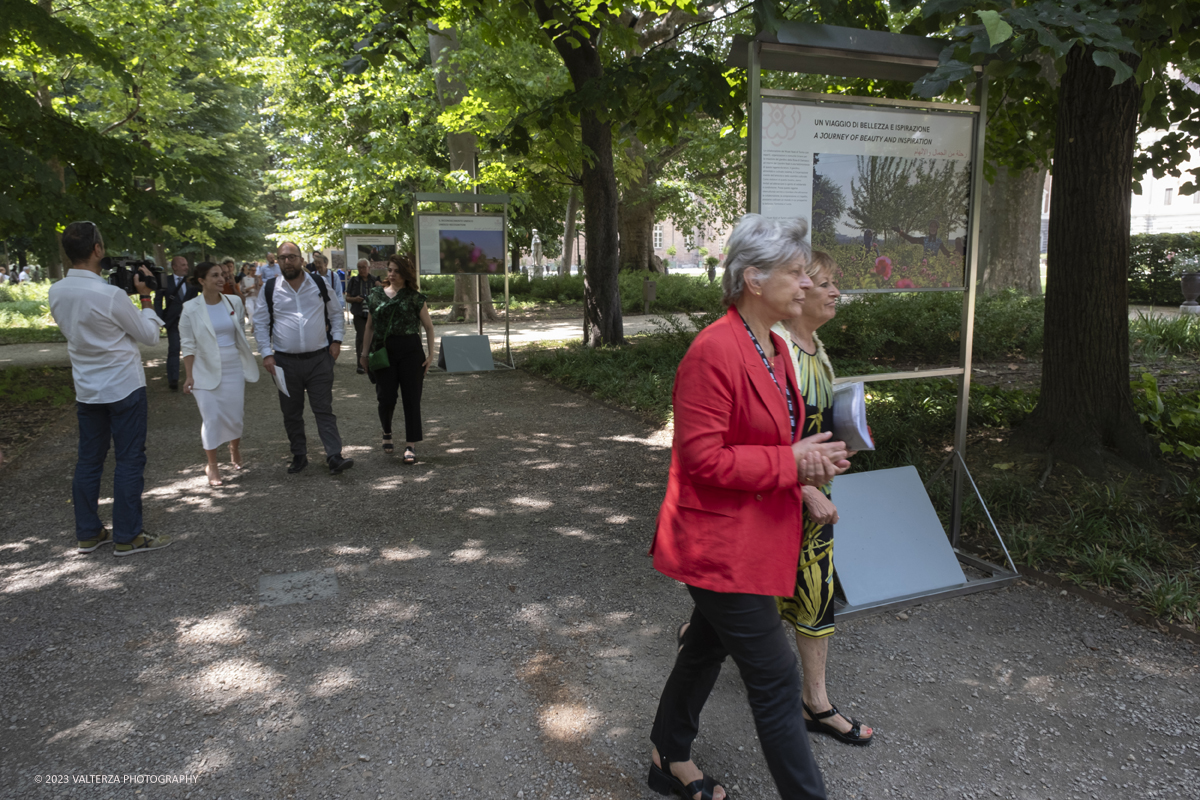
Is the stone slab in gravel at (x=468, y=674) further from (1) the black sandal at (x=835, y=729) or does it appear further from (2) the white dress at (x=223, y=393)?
(2) the white dress at (x=223, y=393)

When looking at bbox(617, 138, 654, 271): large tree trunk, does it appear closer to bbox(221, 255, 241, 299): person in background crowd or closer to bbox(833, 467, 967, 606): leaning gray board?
bbox(221, 255, 241, 299): person in background crowd

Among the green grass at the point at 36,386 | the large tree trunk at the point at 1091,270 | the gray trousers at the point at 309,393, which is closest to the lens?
the large tree trunk at the point at 1091,270

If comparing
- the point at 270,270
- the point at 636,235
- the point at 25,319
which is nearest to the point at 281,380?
the point at 270,270

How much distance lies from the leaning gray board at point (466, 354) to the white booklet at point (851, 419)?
10.7 metres

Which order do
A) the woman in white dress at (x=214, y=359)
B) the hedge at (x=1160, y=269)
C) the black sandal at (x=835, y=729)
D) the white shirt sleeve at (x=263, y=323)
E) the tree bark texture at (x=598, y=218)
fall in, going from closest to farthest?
Result: the black sandal at (x=835, y=729), the woman in white dress at (x=214, y=359), the white shirt sleeve at (x=263, y=323), the tree bark texture at (x=598, y=218), the hedge at (x=1160, y=269)

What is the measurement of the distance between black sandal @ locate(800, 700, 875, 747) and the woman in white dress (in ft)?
16.8

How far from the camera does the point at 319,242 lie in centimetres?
2472

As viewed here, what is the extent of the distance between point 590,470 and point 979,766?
4.45 metres

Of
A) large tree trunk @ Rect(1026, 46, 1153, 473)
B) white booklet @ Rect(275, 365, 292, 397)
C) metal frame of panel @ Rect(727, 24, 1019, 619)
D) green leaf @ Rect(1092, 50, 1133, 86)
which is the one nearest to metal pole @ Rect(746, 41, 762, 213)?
metal frame of panel @ Rect(727, 24, 1019, 619)

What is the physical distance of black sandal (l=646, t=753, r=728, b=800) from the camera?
2732 millimetres

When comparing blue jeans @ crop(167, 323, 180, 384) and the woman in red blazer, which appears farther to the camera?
blue jeans @ crop(167, 323, 180, 384)

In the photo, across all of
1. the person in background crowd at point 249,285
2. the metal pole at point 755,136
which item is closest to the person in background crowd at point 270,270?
the person in background crowd at point 249,285

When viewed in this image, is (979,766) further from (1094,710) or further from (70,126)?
(70,126)

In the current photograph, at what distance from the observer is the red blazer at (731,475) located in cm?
221
